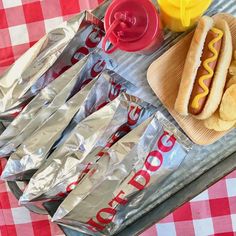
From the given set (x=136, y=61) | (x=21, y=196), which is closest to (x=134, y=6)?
(x=136, y=61)

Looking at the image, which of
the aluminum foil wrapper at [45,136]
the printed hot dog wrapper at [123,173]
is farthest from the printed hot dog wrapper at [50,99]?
the printed hot dog wrapper at [123,173]

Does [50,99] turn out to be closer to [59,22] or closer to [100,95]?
[100,95]

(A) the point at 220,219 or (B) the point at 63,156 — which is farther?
(A) the point at 220,219

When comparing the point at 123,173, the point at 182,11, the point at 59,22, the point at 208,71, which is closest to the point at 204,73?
the point at 208,71

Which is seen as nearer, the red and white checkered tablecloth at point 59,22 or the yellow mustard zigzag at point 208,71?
the yellow mustard zigzag at point 208,71

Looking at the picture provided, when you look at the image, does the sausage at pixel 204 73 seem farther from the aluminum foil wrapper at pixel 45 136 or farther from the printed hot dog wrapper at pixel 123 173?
the aluminum foil wrapper at pixel 45 136

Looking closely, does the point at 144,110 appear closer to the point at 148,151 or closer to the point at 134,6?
the point at 148,151

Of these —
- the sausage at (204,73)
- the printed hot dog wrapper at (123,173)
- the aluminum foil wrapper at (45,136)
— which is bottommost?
the printed hot dog wrapper at (123,173)
